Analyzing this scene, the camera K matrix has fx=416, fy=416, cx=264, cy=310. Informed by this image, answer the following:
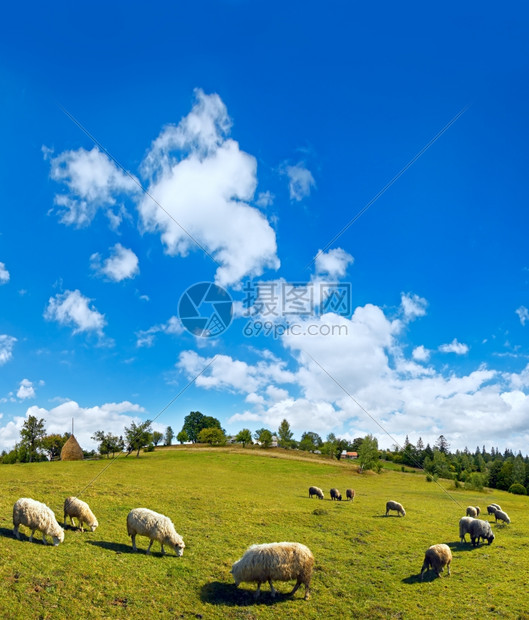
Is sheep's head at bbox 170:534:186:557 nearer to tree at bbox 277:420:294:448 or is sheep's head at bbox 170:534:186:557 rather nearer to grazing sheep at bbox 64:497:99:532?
grazing sheep at bbox 64:497:99:532

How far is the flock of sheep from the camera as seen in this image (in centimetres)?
1583

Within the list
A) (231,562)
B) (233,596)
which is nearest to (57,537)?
(231,562)

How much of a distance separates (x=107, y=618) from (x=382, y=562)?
45.3 ft

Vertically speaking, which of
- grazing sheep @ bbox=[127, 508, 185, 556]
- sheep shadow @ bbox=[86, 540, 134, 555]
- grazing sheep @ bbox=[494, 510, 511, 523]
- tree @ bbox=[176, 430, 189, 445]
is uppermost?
grazing sheep @ bbox=[127, 508, 185, 556]

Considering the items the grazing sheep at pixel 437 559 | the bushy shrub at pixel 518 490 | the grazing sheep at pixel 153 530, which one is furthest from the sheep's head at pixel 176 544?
the bushy shrub at pixel 518 490

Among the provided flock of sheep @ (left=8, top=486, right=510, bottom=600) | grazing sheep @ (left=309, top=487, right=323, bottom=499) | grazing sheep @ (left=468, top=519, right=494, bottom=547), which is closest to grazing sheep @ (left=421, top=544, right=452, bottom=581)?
flock of sheep @ (left=8, top=486, right=510, bottom=600)

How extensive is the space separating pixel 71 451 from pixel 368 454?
5621cm

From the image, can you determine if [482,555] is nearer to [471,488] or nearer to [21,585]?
[21,585]

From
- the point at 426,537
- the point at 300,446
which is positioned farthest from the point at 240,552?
the point at 300,446

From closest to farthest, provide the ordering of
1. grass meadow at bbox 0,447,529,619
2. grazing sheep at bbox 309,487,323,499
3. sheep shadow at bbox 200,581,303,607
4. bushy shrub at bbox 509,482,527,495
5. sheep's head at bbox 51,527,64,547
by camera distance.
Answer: grass meadow at bbox 0,447,529,619 → sheep shadow at bbox 200,581,303,607 → sheep's head at bbox 51,527,64,547 → grazing sheep at bbox 309,487,323,499 → bushy shrub at bbox 509,482,527,495

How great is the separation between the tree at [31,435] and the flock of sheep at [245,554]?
70900 mm

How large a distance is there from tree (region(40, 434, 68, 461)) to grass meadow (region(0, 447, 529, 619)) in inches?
2223

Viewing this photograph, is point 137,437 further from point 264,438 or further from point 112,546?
point 112,546

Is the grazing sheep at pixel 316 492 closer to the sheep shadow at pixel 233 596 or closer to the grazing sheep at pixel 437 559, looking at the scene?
the grazing sheep at pixel 437 559
